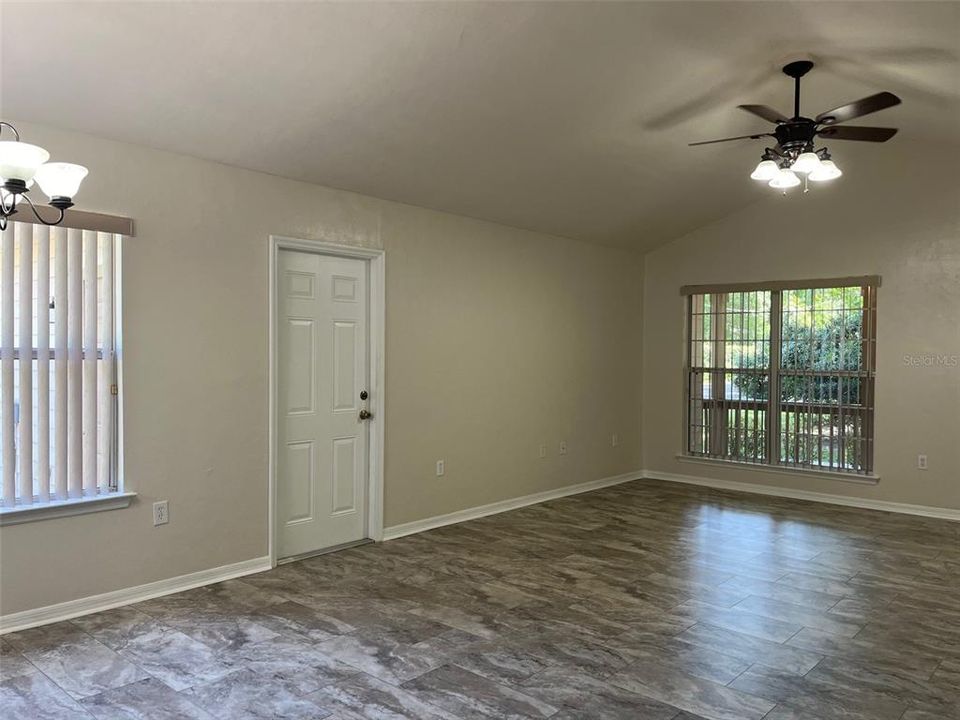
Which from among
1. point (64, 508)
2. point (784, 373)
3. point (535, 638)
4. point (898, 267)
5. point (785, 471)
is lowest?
point (535, 638)

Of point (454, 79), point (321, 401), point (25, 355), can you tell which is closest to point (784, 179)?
point (454, 79)

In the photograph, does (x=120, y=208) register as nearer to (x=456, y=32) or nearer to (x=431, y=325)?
(x=456, y=32)

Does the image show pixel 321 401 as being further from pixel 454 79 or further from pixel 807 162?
pixel 807 162

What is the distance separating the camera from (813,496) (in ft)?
21.5

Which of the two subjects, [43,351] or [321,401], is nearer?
[43,351]

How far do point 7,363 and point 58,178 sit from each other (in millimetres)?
1311

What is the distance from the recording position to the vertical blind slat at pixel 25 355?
11.1 feet

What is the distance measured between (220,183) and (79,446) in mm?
1617

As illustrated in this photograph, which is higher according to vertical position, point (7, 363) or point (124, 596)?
point (7, 363)

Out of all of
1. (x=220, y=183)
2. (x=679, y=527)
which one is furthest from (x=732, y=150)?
(x=220, y=183)

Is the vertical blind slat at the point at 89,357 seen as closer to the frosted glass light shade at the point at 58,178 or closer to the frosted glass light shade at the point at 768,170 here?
the frosted glass light shade at the point at 58,178

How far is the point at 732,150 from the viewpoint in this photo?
5.46m

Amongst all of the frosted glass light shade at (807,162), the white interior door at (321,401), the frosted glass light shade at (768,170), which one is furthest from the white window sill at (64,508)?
the frosted glass light shade at (807,162)

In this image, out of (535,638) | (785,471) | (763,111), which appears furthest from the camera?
(785,471)
